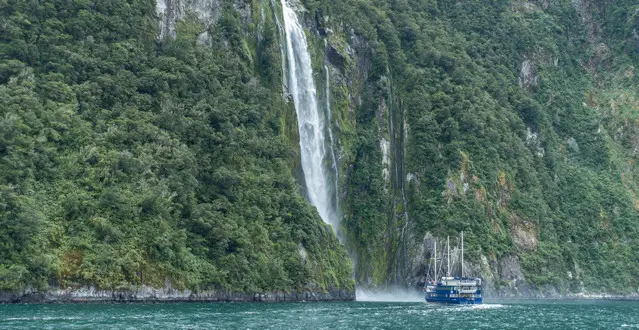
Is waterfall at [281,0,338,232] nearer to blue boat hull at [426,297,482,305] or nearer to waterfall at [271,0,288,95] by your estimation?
waterfall at [271,0,288,95]

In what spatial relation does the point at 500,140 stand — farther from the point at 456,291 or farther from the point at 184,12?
the point at 184,12

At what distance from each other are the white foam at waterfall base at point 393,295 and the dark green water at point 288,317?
23222 millimetres

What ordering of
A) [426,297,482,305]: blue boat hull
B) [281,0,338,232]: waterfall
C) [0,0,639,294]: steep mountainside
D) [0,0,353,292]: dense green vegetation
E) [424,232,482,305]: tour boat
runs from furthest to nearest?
[281,0,338,232]: waterfall
[424,232,482,305]: tour boat
[426,297,482,305]: blue boat hull
[0,0,639,294]: steep mountainside
[0,0,353,292]: dense green vegetation

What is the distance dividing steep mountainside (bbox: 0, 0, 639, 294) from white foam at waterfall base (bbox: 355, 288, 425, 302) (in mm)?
2309

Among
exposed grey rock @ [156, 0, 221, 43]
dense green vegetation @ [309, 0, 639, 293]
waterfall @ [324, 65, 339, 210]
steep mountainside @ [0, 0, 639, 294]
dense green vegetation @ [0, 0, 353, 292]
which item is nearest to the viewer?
dense green vegetation @ [0, 0, 353, 292]

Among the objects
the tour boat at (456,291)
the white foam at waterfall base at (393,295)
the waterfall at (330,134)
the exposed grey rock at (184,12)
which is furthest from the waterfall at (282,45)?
the tour boat at (456,291)

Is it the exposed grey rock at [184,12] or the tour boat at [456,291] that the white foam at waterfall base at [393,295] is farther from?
the exposed grey rock at [184,12]

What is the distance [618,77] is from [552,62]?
1261 centimetres

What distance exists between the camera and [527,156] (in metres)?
130

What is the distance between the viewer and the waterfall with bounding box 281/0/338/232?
352ft

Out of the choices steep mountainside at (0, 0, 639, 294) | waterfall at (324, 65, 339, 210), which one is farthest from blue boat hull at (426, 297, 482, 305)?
waterfall at (324, 65, 339, 210)

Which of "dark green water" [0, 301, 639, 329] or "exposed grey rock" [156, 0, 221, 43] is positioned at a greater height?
"exposed grey rock" [156, 0, 221, 43]

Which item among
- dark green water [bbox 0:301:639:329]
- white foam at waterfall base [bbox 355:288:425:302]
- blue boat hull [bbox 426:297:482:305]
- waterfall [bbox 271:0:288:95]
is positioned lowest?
dark green water [bbox 0:301:639:329]

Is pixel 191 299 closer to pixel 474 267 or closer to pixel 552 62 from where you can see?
pixel 474 267
